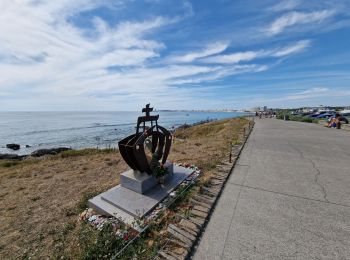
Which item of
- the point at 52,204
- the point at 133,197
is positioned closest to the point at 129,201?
the point at 133,197

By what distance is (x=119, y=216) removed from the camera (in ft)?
14.6

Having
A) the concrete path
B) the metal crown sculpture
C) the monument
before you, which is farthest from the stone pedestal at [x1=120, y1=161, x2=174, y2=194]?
the concrete path

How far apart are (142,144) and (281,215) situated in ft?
11.5

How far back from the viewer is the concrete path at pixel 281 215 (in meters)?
3.37

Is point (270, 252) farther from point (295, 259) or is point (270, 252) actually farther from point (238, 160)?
point (238, 160)

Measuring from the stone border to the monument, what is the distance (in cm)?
83

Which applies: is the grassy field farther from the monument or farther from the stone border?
the stone border

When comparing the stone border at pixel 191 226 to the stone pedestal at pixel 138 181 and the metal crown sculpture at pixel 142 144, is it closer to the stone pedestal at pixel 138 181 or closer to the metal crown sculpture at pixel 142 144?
the stone pedestal at pixel 138 181

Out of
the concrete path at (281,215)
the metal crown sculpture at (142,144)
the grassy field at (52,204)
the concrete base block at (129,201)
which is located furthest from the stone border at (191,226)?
the metal crown sculpture at (142,144)

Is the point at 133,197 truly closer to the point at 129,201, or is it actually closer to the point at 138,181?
the point at 129,201

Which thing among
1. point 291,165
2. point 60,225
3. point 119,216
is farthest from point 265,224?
point 291,165

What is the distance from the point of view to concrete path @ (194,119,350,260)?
3369 millimetres

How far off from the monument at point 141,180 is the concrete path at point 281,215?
4.85 feet

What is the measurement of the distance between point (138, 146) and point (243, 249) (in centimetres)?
327
